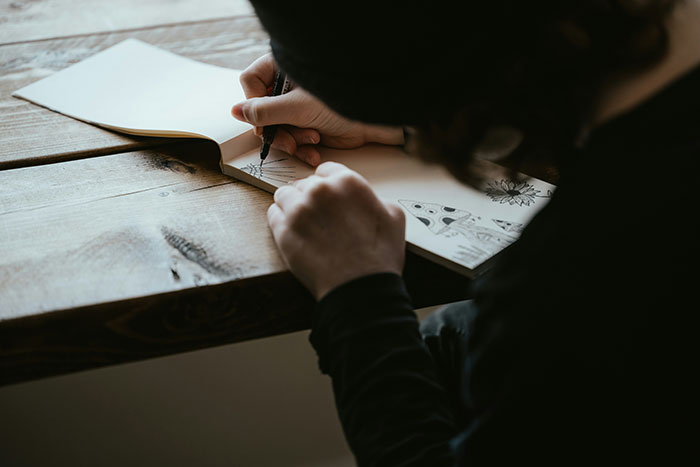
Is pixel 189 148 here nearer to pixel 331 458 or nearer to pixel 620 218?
pixel 620 218

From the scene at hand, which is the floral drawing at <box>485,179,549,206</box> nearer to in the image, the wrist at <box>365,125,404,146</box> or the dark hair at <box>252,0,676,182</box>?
the wrist at <box>365,125,404,146</box>

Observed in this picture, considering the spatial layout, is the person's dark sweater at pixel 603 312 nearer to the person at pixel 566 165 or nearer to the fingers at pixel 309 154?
the person at pixel 566 165

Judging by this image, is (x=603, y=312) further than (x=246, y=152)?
A: No

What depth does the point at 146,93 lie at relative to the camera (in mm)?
988

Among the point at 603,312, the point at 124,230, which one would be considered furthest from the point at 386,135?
the point at 603,312

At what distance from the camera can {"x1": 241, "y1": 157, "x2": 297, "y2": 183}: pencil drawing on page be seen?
2.67ft

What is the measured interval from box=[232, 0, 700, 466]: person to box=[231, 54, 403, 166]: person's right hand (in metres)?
0.27

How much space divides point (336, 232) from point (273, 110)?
9.1 inches

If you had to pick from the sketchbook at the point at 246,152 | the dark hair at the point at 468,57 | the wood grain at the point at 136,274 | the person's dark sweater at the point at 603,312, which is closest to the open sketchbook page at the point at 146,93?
the sketchbook at the point at 246,152

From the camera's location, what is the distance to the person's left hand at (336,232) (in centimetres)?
66

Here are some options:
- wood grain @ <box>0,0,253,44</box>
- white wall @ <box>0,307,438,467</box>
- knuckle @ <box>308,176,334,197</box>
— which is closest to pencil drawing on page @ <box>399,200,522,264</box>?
knuckle @ <box>308,176,334,197</box>

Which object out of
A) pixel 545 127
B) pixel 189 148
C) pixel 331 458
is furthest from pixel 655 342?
pixel 331 458

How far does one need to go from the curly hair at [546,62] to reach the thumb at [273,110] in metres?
0.34

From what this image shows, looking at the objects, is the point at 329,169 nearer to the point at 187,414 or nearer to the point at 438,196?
the point at 438,196
